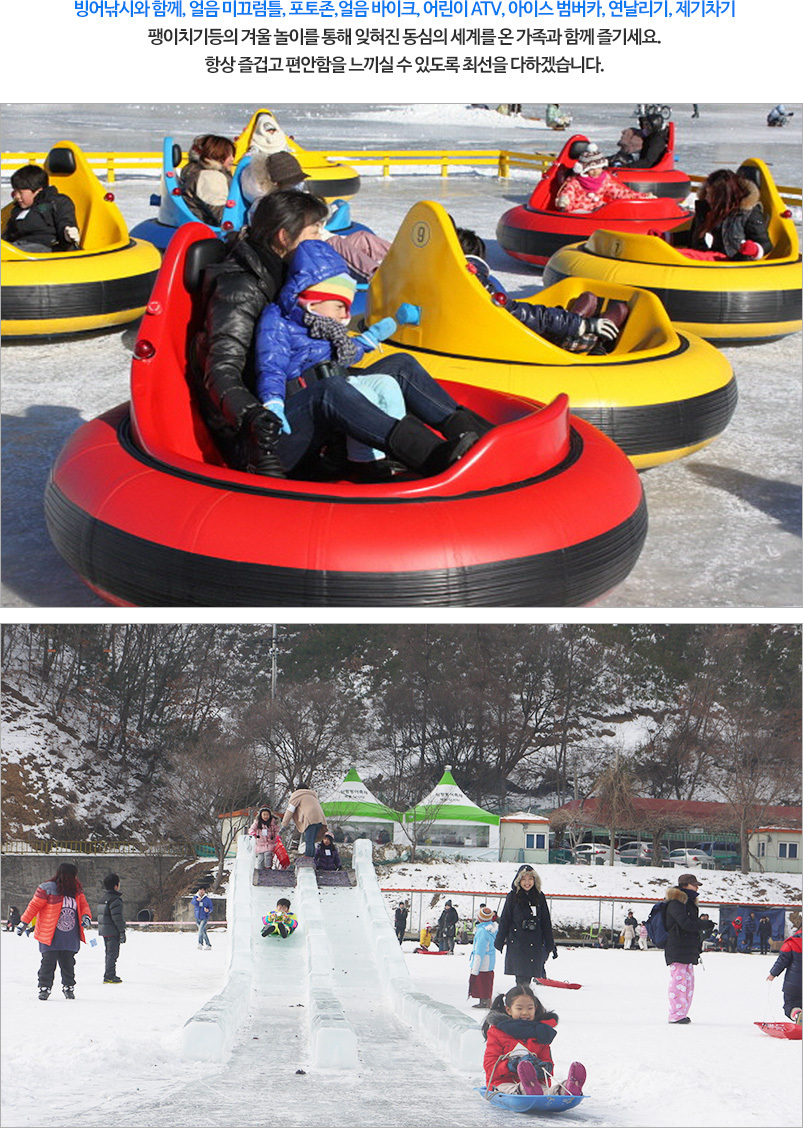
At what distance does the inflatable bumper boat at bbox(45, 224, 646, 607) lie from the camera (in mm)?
3629

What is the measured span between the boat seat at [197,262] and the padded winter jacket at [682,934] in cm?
266

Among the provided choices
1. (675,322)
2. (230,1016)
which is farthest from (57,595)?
(675,322)

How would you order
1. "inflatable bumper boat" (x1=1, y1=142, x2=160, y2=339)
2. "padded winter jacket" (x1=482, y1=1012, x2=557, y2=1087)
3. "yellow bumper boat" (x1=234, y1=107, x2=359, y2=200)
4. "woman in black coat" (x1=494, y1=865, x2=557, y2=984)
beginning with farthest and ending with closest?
"yellow bumper boat" (x1=234, y1=107, x2=359, y2=200) → "inflatable bumper boat" (x1=1, y1=142, x2=160, y2=339) → "woman in black coat" (x1=494, y1=865, x2=557, y2=984) → "padded winter jacket" (x1=482, y1=1012, x2=557, y2=1087)

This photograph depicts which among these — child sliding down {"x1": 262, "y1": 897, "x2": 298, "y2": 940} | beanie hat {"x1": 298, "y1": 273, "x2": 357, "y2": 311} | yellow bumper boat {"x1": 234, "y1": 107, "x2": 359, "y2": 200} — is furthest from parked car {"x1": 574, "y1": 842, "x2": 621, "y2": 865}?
yellow bumper boat {"x1": 234, "y1": 107, "x2": 359, "y2": 200}

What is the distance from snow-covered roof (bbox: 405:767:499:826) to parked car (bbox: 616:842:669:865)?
57 cm

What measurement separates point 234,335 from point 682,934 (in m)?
2.53

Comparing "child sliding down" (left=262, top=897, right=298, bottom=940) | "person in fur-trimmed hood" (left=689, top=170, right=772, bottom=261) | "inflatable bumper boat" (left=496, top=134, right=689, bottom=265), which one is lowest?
"child sliding down" (left=262, top=897, right=298, bottom=940)

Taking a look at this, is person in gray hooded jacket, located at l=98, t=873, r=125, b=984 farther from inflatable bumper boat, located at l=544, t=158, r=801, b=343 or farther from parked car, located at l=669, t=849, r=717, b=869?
inflatable bumper boat, located at l=544, t=158, r=801, b=343

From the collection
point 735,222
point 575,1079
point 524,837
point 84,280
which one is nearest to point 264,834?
point 524,837

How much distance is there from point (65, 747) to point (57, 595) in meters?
1.73

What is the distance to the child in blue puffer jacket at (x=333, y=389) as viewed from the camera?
386 cm

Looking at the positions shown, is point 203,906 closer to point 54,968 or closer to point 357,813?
point 357,813

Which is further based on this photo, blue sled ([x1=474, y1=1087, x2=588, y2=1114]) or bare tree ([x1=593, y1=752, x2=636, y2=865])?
bare tree ([x1=593, y1=752, x2=636, y2=865])

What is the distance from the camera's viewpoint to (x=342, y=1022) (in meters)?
4.44
